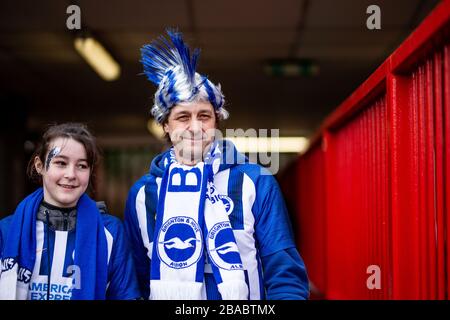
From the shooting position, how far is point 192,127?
1.42 meters

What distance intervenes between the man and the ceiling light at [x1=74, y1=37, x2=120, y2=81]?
3371mm

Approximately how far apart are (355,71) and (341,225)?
320 cm

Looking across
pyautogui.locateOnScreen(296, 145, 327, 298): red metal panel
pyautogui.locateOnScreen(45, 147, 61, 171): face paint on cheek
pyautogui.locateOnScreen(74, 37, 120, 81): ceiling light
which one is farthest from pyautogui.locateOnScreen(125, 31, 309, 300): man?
pyautogui.locateOnScreen(74, 37, 120, 81): ceiling light

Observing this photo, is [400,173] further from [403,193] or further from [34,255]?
[34,255]

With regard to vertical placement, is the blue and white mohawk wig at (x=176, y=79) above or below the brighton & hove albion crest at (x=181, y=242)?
above

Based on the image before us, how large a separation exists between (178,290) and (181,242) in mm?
109

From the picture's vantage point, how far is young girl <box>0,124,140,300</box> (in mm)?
1364

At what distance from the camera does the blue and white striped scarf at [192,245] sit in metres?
1.36

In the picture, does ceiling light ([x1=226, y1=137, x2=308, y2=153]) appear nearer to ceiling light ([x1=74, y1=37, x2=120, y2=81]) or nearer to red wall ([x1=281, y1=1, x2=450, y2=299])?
red wall ([x1=281, y1=1, x2=450, y2=299])

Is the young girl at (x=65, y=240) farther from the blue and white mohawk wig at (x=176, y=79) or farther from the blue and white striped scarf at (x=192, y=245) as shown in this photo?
the blue and white mohawk wig at (x=176, y=79)

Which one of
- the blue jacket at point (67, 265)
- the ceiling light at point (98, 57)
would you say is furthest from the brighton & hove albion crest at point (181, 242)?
the ceiling light at point (98, 57)

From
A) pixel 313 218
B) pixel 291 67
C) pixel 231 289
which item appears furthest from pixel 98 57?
pixel 231 289

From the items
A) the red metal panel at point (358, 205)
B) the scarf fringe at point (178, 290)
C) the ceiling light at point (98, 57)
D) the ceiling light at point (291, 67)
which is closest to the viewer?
the scarf fringe at point (178, 290)

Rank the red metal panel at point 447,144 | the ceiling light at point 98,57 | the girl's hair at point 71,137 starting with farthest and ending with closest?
the ceiling light at point 98,57 < the girl's hair at point 71,137 < the red metal panel at point 447,144
